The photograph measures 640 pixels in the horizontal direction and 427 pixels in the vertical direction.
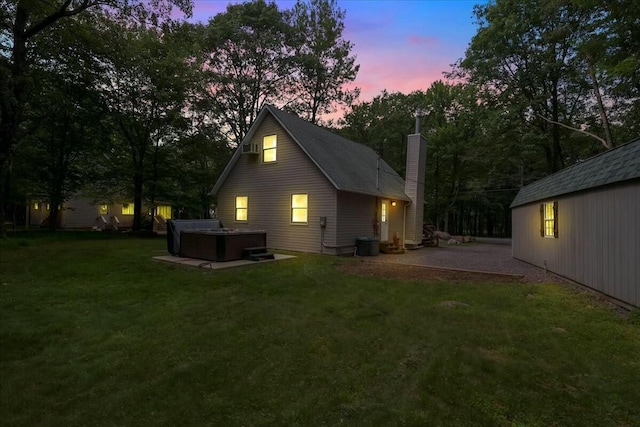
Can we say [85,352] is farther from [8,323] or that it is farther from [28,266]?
[28,266]

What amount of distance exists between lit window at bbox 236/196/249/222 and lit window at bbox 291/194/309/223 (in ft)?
10.1

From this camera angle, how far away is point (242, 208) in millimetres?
16672

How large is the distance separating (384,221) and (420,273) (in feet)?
24.5

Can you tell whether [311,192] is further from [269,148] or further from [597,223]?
[597,223]

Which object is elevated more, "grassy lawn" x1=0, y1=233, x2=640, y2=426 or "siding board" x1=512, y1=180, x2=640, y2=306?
"siding board" x1=512, y1=180, x2=640, y2=306

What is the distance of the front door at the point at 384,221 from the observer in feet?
53.7

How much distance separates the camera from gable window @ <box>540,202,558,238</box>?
9.03 metres

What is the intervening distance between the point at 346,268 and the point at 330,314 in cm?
482

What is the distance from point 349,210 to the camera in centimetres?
1387

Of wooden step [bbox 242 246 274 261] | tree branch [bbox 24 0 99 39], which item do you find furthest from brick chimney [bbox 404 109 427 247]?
tree branch [bbox 24 0 99 39]

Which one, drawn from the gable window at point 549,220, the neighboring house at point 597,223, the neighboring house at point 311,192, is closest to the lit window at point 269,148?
the neighboring house at point 311,192

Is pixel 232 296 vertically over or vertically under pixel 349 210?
under

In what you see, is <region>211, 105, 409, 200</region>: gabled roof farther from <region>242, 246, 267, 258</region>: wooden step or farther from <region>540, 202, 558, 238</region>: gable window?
<region>540, 202, 558, 238</region>: gable window

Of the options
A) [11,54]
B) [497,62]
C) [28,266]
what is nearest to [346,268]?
[28,266]
